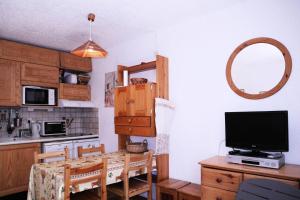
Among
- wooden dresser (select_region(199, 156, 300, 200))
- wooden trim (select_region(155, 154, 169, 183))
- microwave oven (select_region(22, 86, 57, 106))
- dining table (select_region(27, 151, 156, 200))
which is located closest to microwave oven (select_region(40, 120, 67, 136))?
microwave oven (select_region(22, 86, 57, 106))

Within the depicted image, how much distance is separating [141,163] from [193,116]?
0.87 meters

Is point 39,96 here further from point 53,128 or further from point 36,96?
point 53,128

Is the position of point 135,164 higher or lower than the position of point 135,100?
lower

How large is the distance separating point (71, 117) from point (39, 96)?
3.09 ft

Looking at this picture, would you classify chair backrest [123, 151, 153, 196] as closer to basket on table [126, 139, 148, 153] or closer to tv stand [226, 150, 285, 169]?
basket on table [126, 139, 148, 153]

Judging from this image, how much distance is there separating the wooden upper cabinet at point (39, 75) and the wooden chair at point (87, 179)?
92.2 inches

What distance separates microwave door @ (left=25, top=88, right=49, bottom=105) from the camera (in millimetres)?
3748

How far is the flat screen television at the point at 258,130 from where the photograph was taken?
6.51 feet

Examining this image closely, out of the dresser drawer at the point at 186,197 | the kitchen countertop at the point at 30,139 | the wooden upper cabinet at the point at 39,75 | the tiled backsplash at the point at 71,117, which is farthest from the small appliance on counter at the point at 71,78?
the dresser drawer at the point at 186,197

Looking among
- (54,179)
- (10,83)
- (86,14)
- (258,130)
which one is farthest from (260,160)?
(10,83)

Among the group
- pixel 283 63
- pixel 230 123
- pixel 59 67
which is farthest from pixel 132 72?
pixel 283 63

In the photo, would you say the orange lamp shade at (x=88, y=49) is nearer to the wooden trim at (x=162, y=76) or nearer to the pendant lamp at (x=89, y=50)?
the pendant lamp at (x=89, y=50)

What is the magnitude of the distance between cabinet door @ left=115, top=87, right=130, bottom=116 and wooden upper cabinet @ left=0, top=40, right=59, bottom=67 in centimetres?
160

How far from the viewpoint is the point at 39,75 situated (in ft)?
12.7
